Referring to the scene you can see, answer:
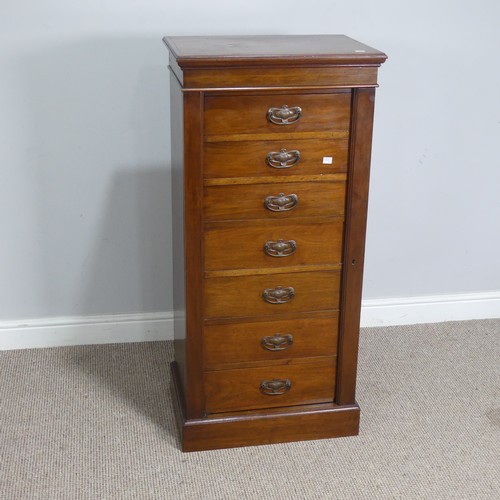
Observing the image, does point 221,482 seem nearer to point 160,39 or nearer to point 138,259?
point 138,259

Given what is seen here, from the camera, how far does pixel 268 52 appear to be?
1978 millimetres

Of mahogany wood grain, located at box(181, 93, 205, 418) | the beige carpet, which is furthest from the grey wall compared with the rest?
mahogany wood grain, located at box(181, 93, 205, 418)

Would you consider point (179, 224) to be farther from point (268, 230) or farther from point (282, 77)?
point (282, 77)

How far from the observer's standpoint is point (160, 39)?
8.03 ft

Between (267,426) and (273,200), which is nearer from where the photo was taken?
(273,200)

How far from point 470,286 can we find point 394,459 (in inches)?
37.7

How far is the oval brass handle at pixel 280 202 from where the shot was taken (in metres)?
2.06

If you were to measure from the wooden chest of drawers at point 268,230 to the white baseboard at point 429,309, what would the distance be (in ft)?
2.15

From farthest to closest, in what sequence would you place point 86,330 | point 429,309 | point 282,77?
point 429,309 < point 86,330 < point 282,77

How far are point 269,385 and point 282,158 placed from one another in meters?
0.62

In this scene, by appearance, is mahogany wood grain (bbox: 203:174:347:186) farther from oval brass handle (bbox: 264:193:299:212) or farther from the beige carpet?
the beige carpet

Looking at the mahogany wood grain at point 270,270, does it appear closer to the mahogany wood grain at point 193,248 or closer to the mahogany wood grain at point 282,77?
the mahogany wood grain at point 193,248

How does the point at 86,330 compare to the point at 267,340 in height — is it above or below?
below

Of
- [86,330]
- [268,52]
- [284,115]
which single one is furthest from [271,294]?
[86,330]
